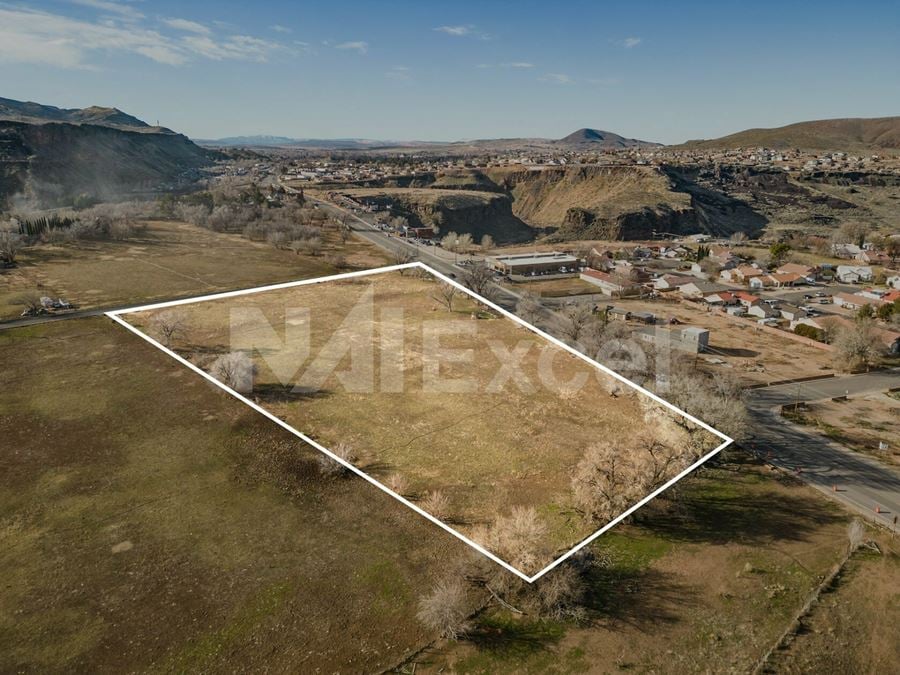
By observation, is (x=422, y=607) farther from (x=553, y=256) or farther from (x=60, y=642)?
(x=553, y=256)

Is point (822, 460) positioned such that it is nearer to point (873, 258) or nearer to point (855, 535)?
point (855, 535)

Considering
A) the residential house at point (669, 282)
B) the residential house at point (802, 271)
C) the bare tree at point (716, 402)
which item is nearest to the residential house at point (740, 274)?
the residential house at point (802, 271)

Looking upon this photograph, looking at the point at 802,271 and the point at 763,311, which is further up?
the point at 802,271

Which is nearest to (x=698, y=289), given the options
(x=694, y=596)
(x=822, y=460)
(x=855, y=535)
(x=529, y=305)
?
(x=529, y=305)

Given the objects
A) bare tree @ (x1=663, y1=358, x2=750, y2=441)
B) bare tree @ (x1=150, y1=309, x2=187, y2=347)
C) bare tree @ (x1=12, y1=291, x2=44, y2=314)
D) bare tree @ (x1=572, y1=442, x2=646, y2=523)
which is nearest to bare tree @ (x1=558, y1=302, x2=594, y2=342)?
bare tree @ (x1=663, y1=358, x2=750, y2=441)

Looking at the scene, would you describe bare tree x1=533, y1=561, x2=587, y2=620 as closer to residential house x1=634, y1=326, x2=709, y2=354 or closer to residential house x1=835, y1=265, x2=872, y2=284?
residential house x1=634, y1=326, x2=709, y2=354

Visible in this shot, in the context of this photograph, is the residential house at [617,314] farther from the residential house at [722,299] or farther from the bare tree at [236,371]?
the bare tree at [236,371]
